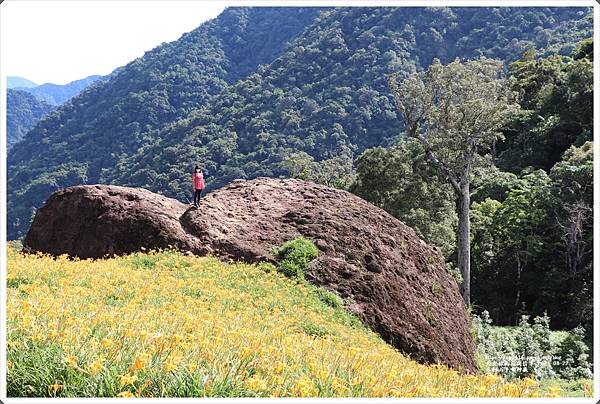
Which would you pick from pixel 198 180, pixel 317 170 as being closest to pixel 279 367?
pixel 198 180

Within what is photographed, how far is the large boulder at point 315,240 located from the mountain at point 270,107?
54183mm

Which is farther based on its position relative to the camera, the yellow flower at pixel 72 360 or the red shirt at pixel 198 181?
the red shirt at pixel 198 181

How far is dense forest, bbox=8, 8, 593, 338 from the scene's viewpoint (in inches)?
1031

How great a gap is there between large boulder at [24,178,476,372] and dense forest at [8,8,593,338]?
39.5ft

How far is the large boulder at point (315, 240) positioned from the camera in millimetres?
10656

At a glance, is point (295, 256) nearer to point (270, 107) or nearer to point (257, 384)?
point (257, 384)

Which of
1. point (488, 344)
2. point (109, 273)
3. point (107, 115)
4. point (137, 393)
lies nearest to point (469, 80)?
point (488, 344)

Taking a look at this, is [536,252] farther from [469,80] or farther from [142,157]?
[142,157]

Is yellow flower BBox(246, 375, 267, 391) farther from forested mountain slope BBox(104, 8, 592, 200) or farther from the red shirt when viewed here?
forested mountain slope BBox(104, 8, 592, 200)

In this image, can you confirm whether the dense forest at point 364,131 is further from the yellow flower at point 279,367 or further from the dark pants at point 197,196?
the yellow flower at point 279,367

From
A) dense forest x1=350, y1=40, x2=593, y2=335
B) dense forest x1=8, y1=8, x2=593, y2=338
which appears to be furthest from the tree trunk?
dense forest x1=8, y1=8, x2=593, y2=338

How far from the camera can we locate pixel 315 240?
11.6 metres

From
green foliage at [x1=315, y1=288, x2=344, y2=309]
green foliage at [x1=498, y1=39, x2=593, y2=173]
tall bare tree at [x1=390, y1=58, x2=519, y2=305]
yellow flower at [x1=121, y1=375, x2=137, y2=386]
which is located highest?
green foliage at [x1=498, y1=39, x2=593, y2=173]

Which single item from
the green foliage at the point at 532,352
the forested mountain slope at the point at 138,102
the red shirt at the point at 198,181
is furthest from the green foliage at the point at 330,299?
the forested mountain slope at the point at 138,102
